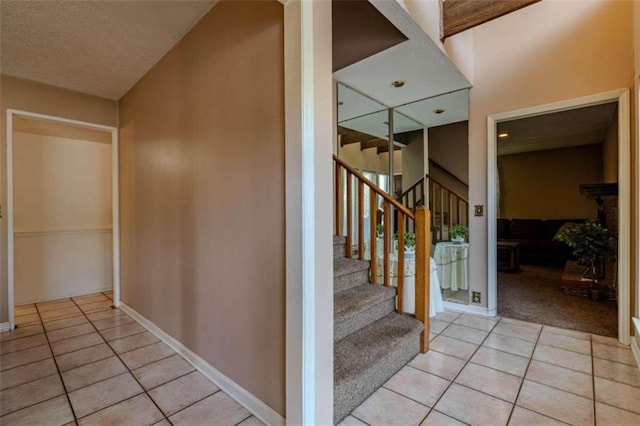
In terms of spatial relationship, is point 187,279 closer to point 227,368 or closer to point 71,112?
point 227,368

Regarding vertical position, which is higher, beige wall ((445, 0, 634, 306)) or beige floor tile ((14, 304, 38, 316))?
beige wall ((445, 0, 634, 306))

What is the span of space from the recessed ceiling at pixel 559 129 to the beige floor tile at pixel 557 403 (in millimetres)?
3160

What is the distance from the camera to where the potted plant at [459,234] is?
3.66 m

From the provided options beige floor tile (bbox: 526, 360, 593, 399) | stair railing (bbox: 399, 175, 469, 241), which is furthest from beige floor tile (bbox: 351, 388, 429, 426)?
stair railing (bbox: 399, 175, 469, 241)

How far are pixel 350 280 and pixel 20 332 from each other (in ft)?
10.7

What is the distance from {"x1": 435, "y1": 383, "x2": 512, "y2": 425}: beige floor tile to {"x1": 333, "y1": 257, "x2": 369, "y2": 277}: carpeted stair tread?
1079 mm

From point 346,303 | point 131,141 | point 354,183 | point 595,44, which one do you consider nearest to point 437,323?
point 346,303

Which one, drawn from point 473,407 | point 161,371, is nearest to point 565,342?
point 473,407

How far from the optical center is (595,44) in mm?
2545

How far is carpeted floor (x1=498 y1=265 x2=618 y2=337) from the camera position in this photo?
2.88 meters

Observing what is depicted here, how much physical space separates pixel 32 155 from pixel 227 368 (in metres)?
3.93

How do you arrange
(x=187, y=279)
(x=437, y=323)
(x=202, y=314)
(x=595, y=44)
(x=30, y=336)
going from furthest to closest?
(x=437, y=323) < (x=30, y=336) < (x=595, y=44) < (x=187, y=279) < (x=202, y=314)

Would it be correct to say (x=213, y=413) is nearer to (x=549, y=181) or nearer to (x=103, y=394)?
(x=103, y=394)

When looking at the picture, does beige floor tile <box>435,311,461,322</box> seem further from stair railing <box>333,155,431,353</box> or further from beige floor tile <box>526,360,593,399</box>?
Answer: beige floor tile <box>526,360,593,399</box>
